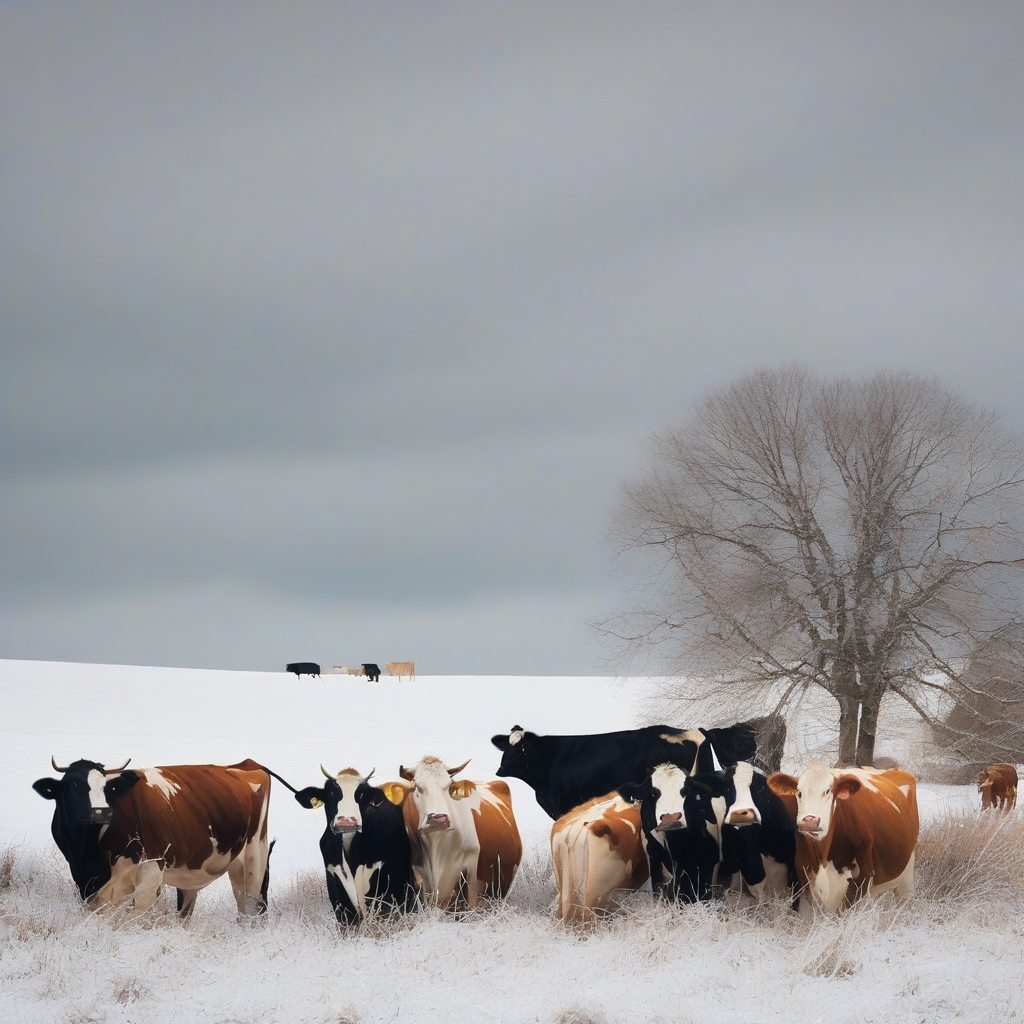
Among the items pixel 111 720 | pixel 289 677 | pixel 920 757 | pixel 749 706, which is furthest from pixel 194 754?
pixel 289 677

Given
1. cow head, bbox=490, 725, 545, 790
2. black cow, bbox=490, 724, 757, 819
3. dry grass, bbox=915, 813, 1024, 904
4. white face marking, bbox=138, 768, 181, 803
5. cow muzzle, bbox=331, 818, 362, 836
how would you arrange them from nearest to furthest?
cow muzzle, bbox=331, 818, 362, 836
white face marking, bbox=138, 768, 181, 803
dry grass, bbox=915, 813, 1024, 904
black cow, bbox=490, 724, 757, 819
cow head, bbox=490, 725, 545, 790

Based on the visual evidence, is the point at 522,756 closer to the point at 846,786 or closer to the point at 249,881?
the point at 249,881

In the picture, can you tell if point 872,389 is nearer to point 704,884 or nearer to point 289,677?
point 704,884

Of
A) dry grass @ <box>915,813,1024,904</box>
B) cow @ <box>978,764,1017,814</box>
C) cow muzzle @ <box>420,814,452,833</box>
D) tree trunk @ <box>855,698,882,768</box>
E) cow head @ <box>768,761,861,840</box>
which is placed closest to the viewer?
cow head @ <box>768,761,861,840</box>

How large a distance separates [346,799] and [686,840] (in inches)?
102

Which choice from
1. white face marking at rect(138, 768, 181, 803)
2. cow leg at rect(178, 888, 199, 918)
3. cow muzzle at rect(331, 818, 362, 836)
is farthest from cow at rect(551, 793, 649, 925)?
cow leg at rect(178, 888, 199, 918)

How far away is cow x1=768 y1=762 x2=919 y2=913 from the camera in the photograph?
28.5 feet

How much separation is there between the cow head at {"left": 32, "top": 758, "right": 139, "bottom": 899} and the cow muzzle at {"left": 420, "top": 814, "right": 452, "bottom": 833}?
2.35 meters

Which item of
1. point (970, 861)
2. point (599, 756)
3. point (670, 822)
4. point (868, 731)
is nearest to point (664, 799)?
point (670, 822)

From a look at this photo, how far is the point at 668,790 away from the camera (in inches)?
342

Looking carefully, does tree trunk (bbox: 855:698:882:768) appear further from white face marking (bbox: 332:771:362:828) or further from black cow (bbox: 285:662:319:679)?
black cow (bbox: 285:662:319:679)

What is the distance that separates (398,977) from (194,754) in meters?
21.5

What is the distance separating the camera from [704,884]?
354 inches

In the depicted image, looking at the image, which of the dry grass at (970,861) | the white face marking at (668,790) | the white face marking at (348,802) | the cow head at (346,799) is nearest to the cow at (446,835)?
the cow head at (346,799)
